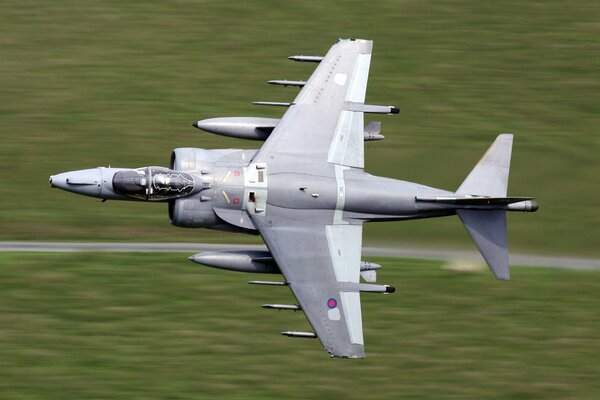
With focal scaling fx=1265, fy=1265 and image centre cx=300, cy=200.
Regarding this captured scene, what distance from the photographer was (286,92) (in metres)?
49.9

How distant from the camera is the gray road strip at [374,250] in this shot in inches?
1722

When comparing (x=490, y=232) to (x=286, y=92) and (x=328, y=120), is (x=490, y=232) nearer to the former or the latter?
(x=328, y=120)

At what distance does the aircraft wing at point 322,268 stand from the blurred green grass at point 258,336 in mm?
2918

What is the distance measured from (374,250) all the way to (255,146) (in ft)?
23.2

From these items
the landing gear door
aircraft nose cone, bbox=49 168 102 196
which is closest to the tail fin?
the landing gear door

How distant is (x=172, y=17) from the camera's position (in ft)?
175

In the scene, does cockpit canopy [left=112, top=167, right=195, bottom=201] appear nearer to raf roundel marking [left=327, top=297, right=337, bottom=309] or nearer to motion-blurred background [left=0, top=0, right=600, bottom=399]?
motion-blurred background [left=0, top=0, right=600, bottom=399]

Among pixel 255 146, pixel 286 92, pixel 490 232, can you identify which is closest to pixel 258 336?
pixel 490 232

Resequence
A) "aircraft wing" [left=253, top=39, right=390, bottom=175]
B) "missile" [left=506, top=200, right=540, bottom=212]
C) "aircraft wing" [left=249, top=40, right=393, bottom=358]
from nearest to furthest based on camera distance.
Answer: "aircraft wing" [left=249, top=40, right=393, bottom=358], "aircraft wing" [left=253, top=39, right=390, bottom=175], "missile" [left=506, top=200, right=540, bottom=212]

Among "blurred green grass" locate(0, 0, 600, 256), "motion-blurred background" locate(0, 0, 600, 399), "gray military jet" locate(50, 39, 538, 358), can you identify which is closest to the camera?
"gray military jet" locate(50, 39, 538, 358)

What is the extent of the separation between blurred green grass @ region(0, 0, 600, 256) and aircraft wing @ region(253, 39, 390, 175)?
557cm

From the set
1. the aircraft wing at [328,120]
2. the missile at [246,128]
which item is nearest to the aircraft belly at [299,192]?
the aircraft wing at [328,120]

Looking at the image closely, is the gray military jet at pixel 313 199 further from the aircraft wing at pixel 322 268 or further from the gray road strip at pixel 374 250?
the gray road strip at pixel 374 250

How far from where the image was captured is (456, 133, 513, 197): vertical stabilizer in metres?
38.7
